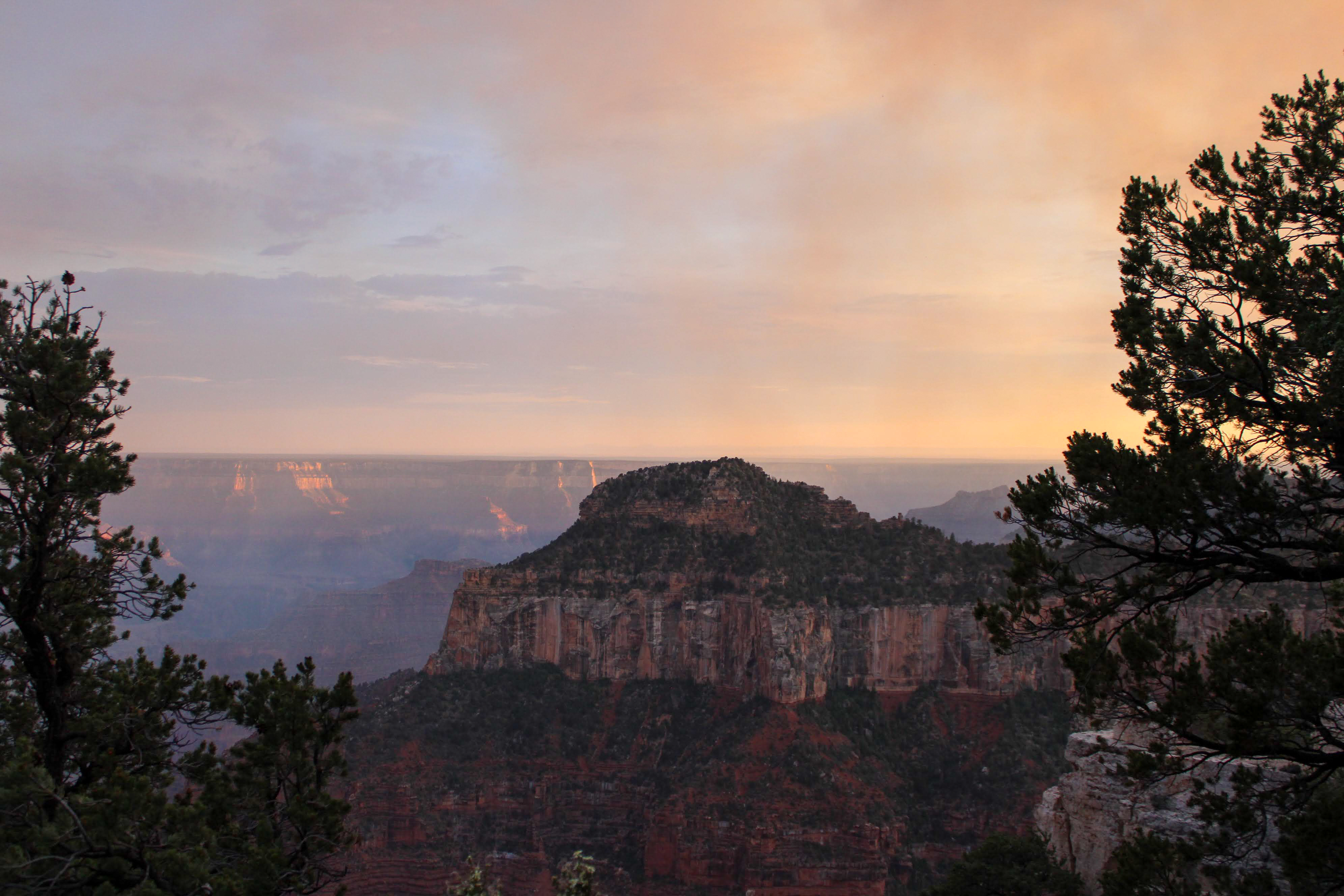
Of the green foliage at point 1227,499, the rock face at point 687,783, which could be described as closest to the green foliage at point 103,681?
the green foliage at point 1227,499

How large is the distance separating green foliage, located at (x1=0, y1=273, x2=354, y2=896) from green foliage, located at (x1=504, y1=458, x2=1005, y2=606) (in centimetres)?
4534

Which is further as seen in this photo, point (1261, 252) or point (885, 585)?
point (885, 585)

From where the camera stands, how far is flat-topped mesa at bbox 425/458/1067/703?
57.2 metres

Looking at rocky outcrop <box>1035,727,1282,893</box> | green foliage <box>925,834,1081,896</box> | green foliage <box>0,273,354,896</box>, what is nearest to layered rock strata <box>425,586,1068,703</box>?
green foliage <box>925,834,1081,896</box>

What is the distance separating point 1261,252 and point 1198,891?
8547 mm

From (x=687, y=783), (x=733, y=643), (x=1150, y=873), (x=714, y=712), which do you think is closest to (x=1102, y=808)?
(x=1150, y=873)

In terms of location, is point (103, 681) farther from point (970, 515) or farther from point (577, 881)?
point (970, 515)

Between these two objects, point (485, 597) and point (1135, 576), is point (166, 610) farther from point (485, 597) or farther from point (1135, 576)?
point (485, 597)

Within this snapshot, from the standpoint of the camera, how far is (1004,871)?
91.4ft

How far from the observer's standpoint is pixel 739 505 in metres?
63.8

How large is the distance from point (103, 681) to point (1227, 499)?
688 inches

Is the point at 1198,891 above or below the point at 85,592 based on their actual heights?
below

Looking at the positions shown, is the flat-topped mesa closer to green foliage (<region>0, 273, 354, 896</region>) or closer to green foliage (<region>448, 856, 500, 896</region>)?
green foliage (<region>448, 856, 500, 896</region>)

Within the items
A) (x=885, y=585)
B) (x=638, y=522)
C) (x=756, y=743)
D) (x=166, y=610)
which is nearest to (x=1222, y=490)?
(x=166, y=610)
